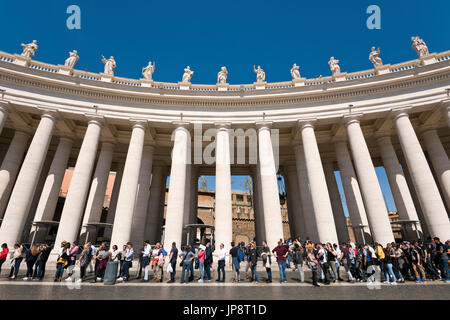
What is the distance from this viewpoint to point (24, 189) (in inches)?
715

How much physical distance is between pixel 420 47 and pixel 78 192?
112 ft

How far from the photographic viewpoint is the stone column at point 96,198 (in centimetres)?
2148

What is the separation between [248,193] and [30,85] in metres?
55.5

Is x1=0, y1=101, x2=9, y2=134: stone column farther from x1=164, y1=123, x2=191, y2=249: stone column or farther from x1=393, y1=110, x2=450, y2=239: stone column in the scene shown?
x1=393, y1=110, x2=450, y2=239: stone column

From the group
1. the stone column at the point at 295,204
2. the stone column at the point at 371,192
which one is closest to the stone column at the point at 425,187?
the stone column at the point at 371,192

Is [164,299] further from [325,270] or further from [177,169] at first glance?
[177,169]

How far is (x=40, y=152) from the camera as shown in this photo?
1914 cm

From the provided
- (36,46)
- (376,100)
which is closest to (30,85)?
(36,46)

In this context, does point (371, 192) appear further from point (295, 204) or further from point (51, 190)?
point (51, 190)

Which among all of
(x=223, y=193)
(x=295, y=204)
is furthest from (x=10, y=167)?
(x=295, y=204)

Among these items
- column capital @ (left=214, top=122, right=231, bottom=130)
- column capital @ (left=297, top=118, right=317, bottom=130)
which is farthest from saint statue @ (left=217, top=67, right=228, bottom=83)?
column capital @ (left=297, top=118, right=317, bottom=130)

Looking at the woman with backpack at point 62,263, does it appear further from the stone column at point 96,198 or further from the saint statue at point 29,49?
the saint statue at point 29,49

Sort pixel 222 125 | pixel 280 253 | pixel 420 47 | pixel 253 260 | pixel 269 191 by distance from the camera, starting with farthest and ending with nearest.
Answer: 1. pixel 222 125
2. pixel 420 47
3. pixel 269 191
4. pixel 280 253
5. pixel 253 260

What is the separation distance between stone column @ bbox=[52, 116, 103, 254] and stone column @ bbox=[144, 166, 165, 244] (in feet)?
27.6
